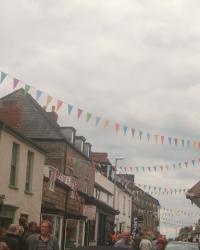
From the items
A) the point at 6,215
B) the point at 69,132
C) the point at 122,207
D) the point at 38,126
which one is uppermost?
the point at 69,132

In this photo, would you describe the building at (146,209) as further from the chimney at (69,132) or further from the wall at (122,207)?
the chimney at (69,132)

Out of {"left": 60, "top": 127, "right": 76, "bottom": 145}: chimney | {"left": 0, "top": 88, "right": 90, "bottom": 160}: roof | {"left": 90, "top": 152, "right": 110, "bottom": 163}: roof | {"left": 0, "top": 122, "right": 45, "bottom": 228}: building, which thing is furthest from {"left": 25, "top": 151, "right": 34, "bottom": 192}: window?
{"left": 90, "top": 152, "right": 110, "bottom": 163}: roof

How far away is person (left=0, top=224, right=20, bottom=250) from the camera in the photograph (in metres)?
9.41

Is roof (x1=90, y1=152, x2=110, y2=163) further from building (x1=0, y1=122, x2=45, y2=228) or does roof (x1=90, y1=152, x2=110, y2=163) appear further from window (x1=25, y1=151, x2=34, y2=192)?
window (x1=25, y1=151, x2=34, y2=192)

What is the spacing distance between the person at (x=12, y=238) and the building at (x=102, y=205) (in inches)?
981

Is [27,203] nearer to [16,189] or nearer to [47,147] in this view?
[16,189]

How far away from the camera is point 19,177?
21.7 meters

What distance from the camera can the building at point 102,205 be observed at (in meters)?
37.6

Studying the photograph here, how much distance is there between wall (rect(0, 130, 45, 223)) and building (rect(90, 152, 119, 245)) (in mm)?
10883

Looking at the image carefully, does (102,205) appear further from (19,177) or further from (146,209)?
(146,209)

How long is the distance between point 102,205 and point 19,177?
1668 cm

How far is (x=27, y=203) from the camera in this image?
2255cm

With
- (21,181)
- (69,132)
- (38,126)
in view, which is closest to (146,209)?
(69,132)

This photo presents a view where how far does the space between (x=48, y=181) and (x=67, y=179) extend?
2822 millimetres
